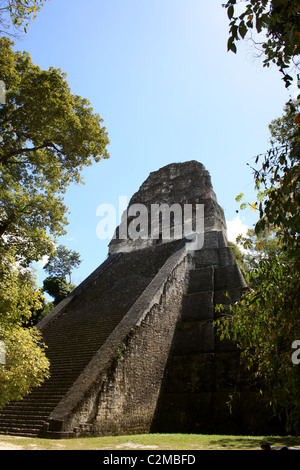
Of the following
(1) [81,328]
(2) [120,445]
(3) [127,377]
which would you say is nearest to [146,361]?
(3) [127,377]

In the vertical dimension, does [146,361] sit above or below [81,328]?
below

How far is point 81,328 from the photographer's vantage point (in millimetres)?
10227

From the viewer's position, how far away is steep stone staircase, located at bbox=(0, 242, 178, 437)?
22.0 feet

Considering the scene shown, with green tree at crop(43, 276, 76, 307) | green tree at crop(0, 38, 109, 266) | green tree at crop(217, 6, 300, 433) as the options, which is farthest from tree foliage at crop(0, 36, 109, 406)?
green tree at crop(43, 276, 76, 307)

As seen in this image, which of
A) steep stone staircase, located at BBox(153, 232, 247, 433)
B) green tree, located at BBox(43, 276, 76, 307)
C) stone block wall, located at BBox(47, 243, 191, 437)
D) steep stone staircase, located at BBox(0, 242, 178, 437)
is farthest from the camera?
green tree, located at BBox(43, 276, 76, 307)

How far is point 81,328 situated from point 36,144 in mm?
5577

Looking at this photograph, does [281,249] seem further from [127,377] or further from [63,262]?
[63,262]

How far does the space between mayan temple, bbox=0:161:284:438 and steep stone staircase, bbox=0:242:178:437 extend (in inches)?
1.3

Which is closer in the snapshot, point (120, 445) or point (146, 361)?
point (120, 445)

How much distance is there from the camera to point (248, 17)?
2559 mm

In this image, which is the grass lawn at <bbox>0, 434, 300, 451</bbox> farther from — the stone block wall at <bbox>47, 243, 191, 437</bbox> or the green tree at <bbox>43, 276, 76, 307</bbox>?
the green tree at <bbox>43, 276, 76, 307</bbox>

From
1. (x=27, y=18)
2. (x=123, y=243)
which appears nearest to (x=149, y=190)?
(x=123, y=243)

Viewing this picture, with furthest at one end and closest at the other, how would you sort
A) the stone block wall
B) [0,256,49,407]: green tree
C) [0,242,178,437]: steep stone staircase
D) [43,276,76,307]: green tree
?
[43,276,76,307]: green tree, [0,242,178,437]: steep stone staircase, the stone block wall, [0,256,49,407]: green tree

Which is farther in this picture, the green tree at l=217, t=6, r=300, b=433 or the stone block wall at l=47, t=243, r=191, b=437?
the stone block wall at l=47, t=243, r=191, b=437
